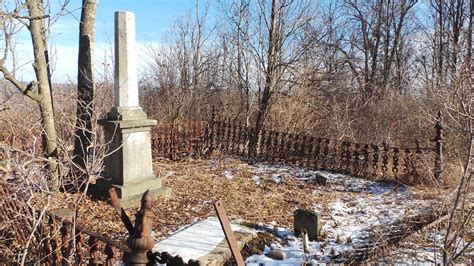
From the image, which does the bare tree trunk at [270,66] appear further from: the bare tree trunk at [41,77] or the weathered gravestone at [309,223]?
the weathered gravestone at [309,223]

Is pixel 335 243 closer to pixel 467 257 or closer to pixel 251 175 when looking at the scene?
pixel 467 257

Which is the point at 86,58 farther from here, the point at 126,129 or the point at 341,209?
the point at 341,209

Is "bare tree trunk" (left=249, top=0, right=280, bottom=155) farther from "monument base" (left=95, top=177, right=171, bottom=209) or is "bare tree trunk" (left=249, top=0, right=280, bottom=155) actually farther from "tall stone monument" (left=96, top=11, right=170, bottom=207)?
"tall stone monument" (left=96, top=11, right=170, bottom=207)

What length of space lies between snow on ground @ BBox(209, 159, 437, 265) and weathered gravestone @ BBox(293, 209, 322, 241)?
132mm

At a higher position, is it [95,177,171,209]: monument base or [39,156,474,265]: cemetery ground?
[95,177,171,209]: monument base

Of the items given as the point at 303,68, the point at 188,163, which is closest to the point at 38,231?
the point at 188,163

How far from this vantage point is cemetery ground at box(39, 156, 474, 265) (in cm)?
444

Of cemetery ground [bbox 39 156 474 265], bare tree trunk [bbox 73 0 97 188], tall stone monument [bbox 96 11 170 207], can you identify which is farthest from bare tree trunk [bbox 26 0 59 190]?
cemetery ground [bbox 39 156 474 265]

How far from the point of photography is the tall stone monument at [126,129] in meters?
6.00

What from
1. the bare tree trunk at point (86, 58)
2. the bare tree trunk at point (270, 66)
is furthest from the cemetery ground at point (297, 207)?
the bare tree trunk at point (270, 66)

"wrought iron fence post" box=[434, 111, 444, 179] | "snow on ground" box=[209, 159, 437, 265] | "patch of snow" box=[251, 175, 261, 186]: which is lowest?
"snow on ground" box=[209, 159, 437, 265]

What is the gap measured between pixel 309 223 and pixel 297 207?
1.43 m

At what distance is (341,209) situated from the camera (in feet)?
20.9

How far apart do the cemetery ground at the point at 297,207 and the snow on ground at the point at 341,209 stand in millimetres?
12
